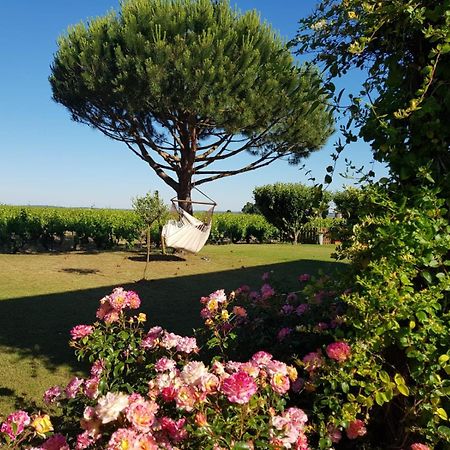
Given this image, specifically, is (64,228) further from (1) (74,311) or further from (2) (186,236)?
(1) (74,311)

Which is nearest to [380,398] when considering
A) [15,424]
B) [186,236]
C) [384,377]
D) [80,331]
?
[384,377]

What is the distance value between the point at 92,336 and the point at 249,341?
120cm

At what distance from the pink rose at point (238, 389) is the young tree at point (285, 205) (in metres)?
18.3

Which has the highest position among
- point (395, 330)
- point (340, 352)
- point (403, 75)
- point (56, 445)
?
point (403, 75)

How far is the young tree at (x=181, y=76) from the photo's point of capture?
12703 millimetres

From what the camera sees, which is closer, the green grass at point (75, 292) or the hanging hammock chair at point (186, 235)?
the green grass at point (75, 292)

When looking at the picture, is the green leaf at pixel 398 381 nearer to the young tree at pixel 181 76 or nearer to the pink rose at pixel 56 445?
the pink rose at pixel 56 445

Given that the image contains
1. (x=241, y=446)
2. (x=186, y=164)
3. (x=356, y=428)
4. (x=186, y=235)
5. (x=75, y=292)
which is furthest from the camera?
(x=186, y=164)

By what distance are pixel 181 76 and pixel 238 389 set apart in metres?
12.3

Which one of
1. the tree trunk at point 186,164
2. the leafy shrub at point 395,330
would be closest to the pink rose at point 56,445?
the leafy shrub at point 395,330

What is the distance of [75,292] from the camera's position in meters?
7.07

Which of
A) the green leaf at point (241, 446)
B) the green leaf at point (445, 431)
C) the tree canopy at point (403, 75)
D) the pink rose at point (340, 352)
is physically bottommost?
the green leaf at point (241, 446)

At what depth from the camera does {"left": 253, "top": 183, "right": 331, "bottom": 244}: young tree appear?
2005 cm

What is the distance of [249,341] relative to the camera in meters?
3.14
